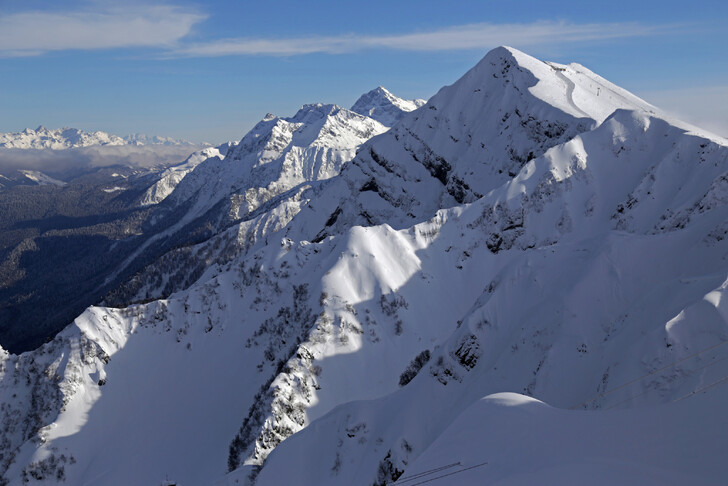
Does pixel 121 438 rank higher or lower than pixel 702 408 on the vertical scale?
lower

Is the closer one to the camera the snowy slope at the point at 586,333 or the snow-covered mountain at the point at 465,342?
the snow-covered mountain at the point at 465,342

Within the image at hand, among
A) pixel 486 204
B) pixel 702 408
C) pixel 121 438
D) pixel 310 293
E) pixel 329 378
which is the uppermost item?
pixel 702 408

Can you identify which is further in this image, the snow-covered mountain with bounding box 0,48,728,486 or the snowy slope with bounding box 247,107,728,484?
the snowy slope with bounding box 247,107,728,484

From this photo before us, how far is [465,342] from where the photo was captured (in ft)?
189

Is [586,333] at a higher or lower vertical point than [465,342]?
higher

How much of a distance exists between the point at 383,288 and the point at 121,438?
53.7 meters

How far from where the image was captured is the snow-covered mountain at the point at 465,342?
75.9 feet

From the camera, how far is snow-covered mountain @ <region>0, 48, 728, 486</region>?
23.1 m

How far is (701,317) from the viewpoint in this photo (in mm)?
36062

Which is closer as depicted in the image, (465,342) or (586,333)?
(586,333)

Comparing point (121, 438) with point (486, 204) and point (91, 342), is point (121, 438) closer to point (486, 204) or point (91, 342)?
point (91, 342)

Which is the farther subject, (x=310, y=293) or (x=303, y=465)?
(x=310, y=293)

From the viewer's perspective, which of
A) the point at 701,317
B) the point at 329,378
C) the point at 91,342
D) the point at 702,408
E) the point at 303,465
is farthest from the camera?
the point at 91,342

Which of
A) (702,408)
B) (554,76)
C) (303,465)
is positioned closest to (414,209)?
(554,76)
